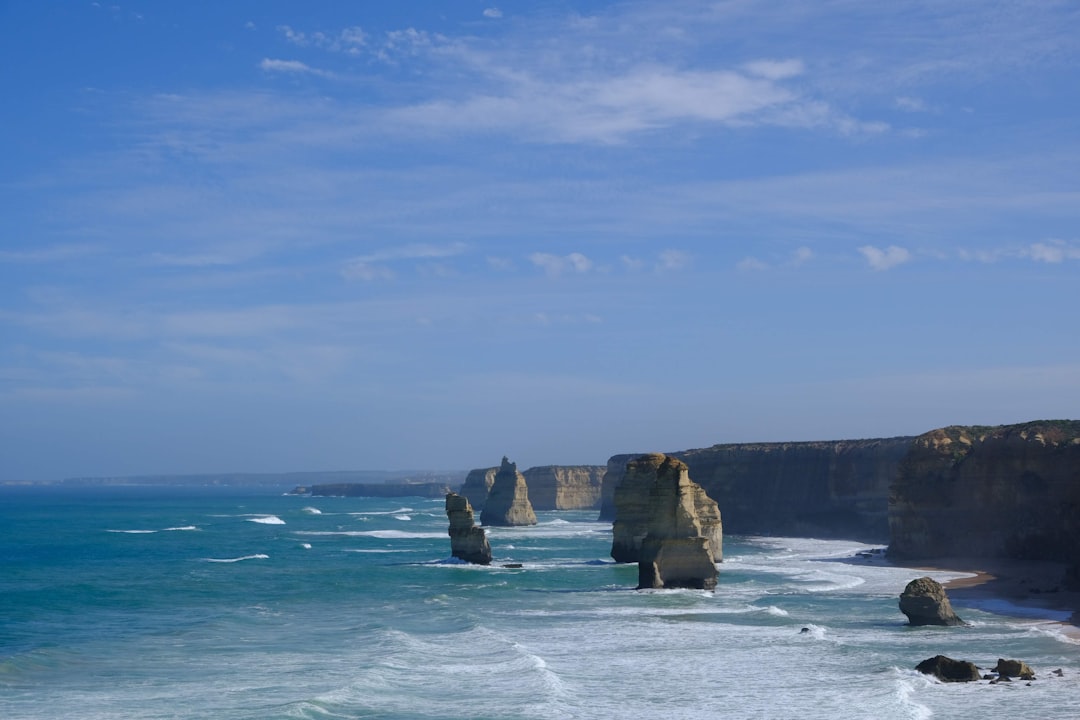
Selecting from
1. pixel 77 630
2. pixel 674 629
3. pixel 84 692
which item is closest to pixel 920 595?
Answer: pixel 674 629

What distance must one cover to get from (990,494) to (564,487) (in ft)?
323

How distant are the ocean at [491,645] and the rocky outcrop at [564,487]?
300 ft

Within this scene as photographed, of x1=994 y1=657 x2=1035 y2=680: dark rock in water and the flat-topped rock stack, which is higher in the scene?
the flat-topped rock stack

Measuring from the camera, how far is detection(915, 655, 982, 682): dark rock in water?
26.9 m

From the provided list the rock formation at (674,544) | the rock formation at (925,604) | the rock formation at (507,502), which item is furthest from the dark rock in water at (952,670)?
the rock formation at (507,502)

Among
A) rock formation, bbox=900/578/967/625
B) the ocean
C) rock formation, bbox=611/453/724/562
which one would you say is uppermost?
rock formation, bbox=611/453/724/562

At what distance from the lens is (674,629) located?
35625 millimetres

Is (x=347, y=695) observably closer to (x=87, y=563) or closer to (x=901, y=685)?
(x=901, y=685)

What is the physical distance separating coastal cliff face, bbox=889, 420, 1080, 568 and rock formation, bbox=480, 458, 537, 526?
44081 mm

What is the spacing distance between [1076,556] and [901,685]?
22474mm

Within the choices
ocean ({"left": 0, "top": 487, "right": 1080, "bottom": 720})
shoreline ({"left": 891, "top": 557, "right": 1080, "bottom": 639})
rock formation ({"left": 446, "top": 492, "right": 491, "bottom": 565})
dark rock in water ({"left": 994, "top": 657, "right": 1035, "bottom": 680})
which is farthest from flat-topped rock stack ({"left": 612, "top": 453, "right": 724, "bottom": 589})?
dark rock in water ({"left": 994, "top": 657, "right": 1035, "bottom": 680})

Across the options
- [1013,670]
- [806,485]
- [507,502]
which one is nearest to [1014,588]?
[1013,670]

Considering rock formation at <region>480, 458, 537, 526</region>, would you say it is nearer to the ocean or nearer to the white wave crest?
the white wave crest

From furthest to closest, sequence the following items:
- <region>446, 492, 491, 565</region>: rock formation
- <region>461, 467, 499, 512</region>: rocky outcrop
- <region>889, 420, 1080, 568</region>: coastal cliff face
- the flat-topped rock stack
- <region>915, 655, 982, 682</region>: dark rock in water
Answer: <region>461, 467, 499, 512</region>: rocky outcrop < <region>446, 492, 491, 565</region>: rock formation < <region>889, 420, 1080, 568</region>: coastal cliff face < the flat-topped rock stack < <region>915, 655, 982, 682</region>: dark rock in water
